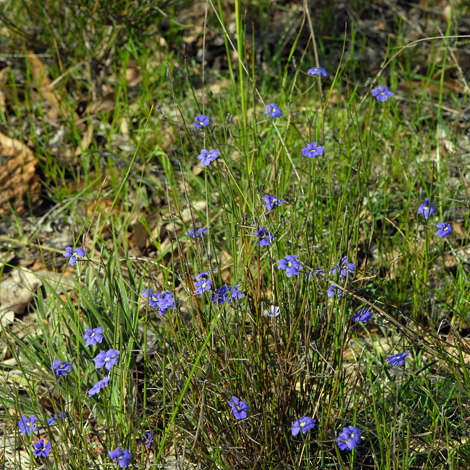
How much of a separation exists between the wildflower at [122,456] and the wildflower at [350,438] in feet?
1.84

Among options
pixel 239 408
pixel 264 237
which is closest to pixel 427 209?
pixel 264 237

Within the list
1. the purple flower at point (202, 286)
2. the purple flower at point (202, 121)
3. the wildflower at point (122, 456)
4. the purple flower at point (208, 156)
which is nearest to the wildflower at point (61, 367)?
the wildflower at point (122, 456)

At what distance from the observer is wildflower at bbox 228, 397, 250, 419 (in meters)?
1.41

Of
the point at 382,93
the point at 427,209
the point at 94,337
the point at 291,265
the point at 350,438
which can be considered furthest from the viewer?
the point at 382,93

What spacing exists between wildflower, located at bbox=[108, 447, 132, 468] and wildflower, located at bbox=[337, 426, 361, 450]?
1.84 feet

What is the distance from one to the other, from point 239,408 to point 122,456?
13.4 inches

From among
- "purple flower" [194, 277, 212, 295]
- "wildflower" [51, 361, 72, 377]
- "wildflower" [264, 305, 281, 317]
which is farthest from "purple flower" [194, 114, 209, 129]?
"wildflower" [51, 361, 72, 377]

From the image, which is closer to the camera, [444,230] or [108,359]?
[108,359]

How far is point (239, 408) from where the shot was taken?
1.43 meters

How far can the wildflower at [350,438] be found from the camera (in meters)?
1.38

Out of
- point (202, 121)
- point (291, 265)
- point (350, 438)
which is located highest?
point (202, 121)

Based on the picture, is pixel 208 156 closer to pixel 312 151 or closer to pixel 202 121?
pixel 202 121

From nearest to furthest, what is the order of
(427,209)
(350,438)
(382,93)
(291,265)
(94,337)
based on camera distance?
(350,438) < (291,265) < (94,337) < (427,209) < (382,93)

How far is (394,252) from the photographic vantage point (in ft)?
7.91
